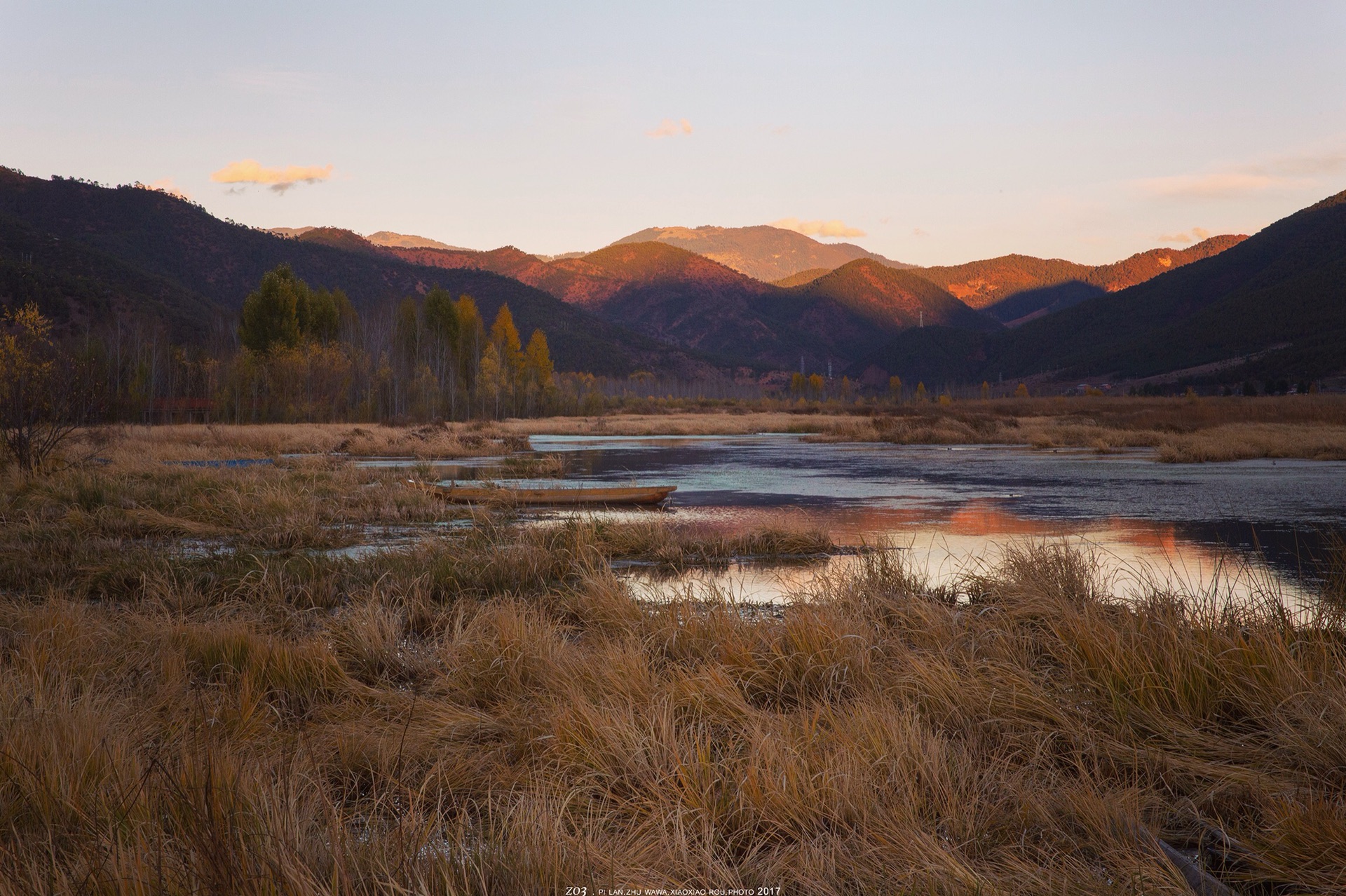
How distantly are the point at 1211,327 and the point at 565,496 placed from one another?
129256 millimetres

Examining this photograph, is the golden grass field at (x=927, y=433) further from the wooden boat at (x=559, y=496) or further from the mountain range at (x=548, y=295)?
the mountain range at (x=548, y=295)

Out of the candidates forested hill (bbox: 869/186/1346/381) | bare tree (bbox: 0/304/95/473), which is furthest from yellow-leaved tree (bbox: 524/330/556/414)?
forested hill (bbox: 869/186/1346/381)

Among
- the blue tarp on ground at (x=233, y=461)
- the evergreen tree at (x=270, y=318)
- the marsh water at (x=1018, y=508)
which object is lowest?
the marsh water at (x=1018, y=508)

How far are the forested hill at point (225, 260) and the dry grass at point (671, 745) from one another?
313 feet

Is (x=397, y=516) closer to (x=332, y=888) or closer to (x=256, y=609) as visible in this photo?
(x=256, y=609)

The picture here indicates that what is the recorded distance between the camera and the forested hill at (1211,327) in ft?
321

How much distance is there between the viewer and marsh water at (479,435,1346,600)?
980 centimetres

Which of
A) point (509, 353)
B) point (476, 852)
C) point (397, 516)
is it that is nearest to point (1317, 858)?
point (476, 852)

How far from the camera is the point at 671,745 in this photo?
381 centimetres

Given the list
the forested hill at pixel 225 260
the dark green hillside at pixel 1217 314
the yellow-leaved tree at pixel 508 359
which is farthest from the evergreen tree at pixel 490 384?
the dark green hillside at pixel 1217 314

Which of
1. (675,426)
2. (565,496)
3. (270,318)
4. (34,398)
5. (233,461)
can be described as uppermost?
(270,318)

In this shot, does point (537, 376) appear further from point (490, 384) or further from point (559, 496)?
point (559, 496)

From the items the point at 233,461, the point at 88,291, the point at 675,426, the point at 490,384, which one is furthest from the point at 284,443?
the point at 88,291

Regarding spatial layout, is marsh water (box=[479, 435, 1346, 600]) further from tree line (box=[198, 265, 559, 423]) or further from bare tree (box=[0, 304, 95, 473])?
tree line (box=[198, 265, 559, 423])
